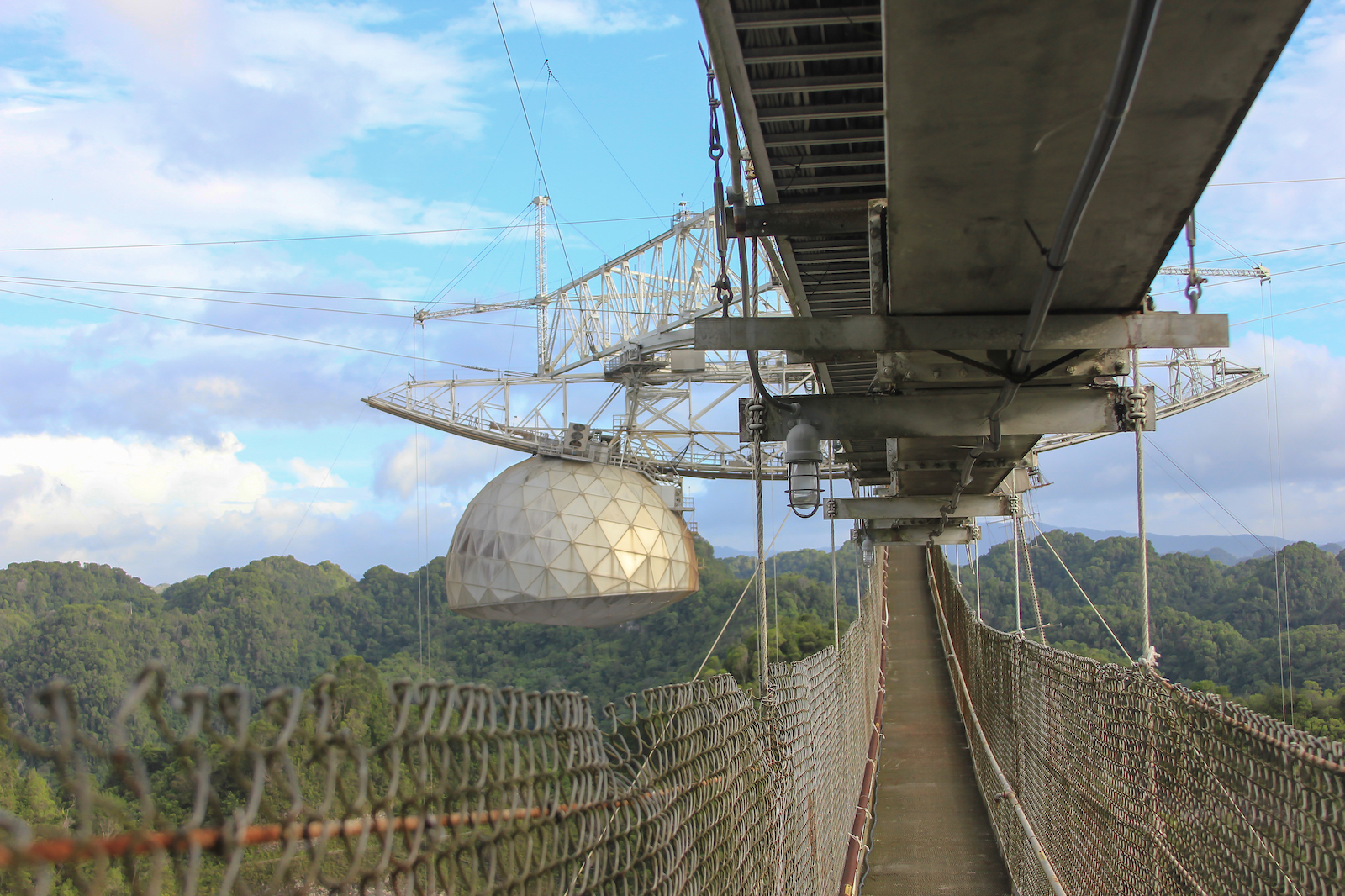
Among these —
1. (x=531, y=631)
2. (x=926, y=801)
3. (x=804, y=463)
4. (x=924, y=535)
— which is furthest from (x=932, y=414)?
(x=531, y=631)

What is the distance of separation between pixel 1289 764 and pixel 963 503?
13115 millimetres

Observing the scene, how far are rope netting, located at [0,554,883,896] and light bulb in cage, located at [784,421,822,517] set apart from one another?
2799 millimetres

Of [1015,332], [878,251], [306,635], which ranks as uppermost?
[878,251]

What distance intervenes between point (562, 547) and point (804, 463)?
19845mm

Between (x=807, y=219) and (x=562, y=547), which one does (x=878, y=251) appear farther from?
(x=562, y=547)

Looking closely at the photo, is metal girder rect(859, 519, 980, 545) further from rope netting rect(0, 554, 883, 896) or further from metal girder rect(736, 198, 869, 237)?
rope netting rect(0, 554, 883, 896)

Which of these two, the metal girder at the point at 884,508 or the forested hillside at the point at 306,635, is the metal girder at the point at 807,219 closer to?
the metal girder at the point at 884,508

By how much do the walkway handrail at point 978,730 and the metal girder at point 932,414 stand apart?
3.01m

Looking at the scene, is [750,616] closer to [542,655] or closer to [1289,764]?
[542,655]

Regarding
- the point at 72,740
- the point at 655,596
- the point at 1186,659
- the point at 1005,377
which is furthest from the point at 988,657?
the point at 1186,659

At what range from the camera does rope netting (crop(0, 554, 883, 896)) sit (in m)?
1.16

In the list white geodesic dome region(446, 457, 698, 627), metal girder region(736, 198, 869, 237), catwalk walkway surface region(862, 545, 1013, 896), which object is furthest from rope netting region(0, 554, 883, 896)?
white geodesic dome region(446, 457, 698, 627)

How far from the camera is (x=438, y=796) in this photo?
1854mm

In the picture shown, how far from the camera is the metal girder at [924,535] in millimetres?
19906
